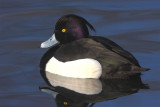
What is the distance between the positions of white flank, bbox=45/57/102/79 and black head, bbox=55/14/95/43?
42 centimetres

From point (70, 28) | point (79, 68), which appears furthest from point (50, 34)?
point (79, 68)

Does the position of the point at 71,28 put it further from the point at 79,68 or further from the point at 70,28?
the point at 79,68

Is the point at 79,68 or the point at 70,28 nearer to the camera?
the point at 79,68

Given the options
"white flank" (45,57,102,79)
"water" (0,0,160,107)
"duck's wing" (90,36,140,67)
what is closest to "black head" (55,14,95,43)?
"duck's wing" (90,36,140,67)

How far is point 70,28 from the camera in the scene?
26.0ft

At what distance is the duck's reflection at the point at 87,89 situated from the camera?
22.6 feet

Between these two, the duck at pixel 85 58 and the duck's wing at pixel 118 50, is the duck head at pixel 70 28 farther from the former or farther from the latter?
the duck's wing at pixel 118 50

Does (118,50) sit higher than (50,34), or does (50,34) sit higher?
(118,50)

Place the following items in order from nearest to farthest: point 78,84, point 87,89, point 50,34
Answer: point 87,89 → point 78,84 → point 50,34

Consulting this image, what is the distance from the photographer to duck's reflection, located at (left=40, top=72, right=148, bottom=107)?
6.90 metres

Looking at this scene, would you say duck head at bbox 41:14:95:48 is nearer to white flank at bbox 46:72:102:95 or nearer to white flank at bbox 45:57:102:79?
white flank at bbox 45:57:102:79

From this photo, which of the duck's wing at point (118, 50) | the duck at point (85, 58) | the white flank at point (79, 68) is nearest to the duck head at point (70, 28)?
the duck at point (85, 58)

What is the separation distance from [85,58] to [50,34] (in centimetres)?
217

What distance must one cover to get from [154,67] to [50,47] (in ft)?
5.85
